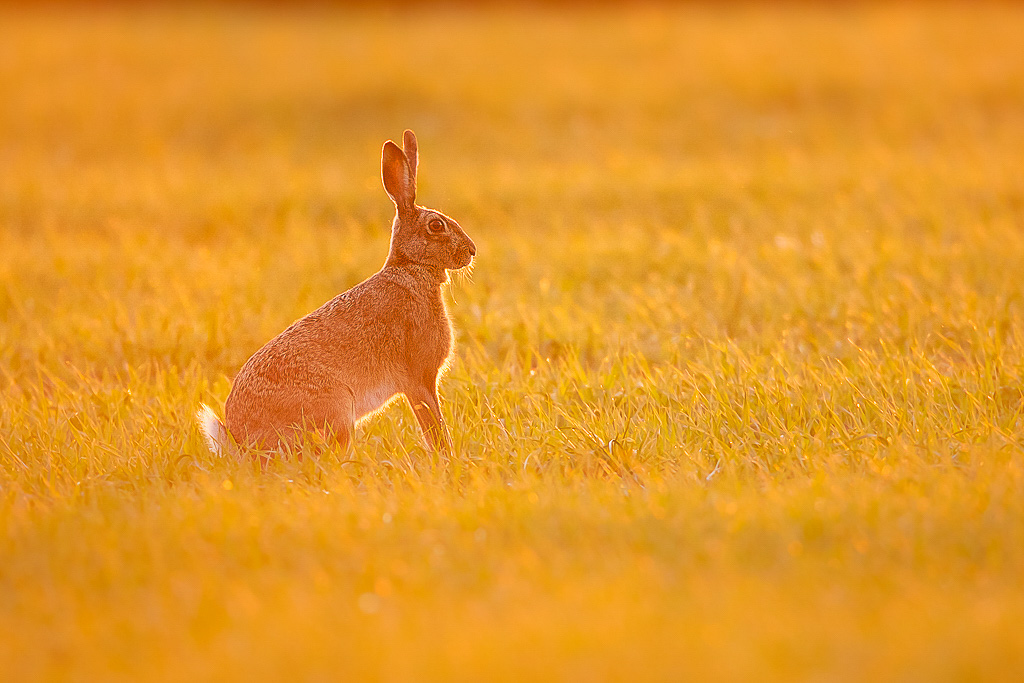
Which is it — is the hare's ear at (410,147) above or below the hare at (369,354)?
above

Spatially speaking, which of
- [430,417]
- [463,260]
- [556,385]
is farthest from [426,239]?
[556,385]

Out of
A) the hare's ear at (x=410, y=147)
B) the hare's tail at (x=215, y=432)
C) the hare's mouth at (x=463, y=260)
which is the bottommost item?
the hare's tail at (x=215, y=432)

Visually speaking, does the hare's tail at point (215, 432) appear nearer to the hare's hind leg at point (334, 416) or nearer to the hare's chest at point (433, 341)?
the hare's hind leg at point (334, 416)

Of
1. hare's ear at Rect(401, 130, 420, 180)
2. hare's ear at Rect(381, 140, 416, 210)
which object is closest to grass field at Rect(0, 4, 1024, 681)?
hare's ear at Rect(381, 140, 416, 210)

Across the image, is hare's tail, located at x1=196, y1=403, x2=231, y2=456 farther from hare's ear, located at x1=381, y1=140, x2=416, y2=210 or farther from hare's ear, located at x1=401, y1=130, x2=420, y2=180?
hare's ear, located at x1=401, y1=130, x2=420, y2=180

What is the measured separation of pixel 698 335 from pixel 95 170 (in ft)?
28.1

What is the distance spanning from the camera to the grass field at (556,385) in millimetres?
3100

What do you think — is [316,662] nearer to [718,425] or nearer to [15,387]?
[718,425]

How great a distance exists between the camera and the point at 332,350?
480 cm

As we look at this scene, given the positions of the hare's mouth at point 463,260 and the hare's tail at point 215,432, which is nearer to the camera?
the hare's tail at point 215,432

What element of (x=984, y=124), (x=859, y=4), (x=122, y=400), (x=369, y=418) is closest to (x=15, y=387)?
(x=122, y=400)

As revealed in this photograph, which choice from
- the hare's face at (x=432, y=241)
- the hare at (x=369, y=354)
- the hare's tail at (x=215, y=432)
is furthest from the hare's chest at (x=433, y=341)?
the hare's tail at (x=215, y=432)

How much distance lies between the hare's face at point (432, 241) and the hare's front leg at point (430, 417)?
2.25ft

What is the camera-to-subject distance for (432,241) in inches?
206
